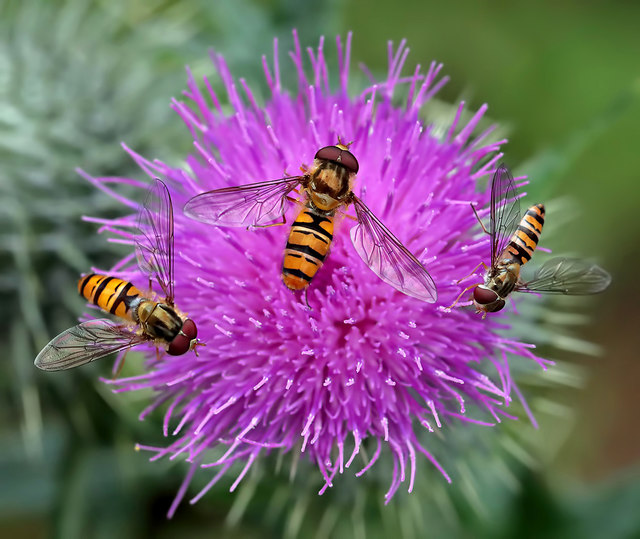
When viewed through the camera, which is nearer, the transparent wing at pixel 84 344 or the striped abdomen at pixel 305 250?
the striped abdomen at pixel 305 250

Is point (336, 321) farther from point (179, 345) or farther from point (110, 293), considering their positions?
point (110, 293)

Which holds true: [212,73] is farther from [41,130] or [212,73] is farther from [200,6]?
[41,130]

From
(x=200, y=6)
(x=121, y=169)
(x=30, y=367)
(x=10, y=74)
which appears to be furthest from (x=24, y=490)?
(x=200, y=6)

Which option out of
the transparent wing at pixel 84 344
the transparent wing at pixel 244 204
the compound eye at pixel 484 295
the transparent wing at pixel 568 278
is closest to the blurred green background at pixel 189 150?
the transparent wing at pixel 568 278

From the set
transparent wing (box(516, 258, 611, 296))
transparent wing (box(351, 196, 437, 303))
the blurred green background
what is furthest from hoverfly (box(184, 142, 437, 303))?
the blurred green background

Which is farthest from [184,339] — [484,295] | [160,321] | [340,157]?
[484,295]

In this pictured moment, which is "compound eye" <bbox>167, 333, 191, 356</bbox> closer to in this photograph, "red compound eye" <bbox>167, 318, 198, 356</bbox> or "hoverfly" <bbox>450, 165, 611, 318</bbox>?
"red compound eye" <bbox>167, 318, 198, 356</bbox>

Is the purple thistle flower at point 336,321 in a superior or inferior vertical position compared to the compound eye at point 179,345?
superior

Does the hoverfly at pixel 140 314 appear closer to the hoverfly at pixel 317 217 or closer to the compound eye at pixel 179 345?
the compound eye at pixel 179 345
